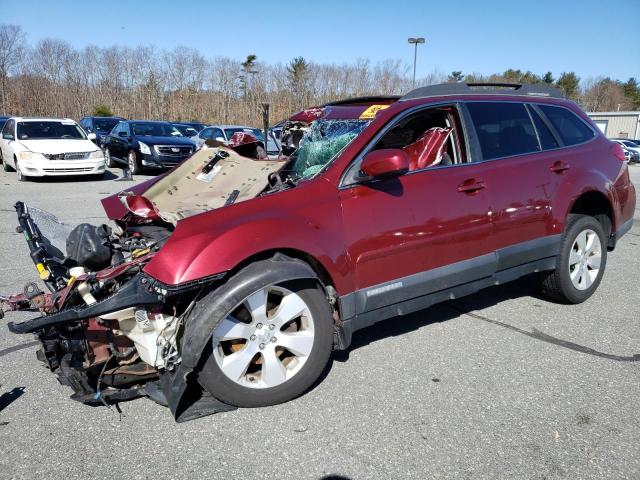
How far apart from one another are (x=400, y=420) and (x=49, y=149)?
1290cm

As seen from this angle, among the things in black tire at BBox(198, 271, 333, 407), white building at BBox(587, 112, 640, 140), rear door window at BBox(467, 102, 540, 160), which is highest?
white building at BBox(587, 112, 640, 140)

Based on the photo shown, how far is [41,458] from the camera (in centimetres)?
252

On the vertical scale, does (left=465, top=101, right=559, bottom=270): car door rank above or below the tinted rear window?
below

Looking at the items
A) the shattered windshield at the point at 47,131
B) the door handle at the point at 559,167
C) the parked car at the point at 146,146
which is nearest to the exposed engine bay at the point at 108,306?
the door handle at the point at 559,167

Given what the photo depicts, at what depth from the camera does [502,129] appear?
4.10 meters

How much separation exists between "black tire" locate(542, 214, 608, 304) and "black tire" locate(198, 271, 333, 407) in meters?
2.45

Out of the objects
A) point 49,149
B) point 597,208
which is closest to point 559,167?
point 597,208

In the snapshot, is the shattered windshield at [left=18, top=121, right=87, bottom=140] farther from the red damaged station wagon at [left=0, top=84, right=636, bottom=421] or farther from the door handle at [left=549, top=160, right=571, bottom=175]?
the door handle at [left=549, top=160, right=571, bottom=175]

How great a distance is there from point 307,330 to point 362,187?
99 cm

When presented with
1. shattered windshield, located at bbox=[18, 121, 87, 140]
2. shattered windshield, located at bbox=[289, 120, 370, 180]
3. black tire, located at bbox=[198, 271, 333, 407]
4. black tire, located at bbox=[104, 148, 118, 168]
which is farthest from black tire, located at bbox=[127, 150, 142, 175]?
black tire, located at bbox=[198, 271, 333, 407]

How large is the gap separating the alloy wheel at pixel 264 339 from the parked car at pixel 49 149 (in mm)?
11910

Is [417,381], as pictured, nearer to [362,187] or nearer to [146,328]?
[362,187]

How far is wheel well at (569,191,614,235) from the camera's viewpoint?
462cm

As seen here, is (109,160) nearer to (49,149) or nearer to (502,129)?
(49,149)
